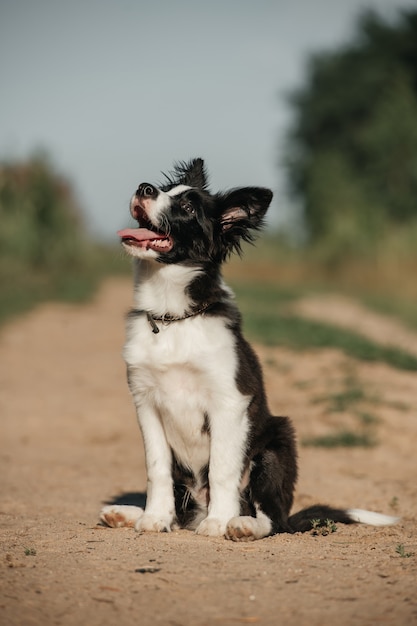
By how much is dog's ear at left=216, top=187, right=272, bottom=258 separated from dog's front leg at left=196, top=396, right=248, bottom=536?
103 centimetres

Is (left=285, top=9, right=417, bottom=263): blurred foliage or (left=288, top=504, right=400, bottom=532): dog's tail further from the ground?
(left=285, top=9, right=417, bottom=263): blurred foliage

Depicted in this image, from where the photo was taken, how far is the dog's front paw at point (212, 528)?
15.0ft

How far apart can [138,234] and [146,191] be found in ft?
0.78

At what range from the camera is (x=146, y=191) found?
4.86 meters

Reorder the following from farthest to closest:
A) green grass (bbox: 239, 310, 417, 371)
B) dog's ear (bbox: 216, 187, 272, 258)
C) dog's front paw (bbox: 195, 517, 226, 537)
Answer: green grass (bbox: 239, 310, 417, 371) < dog's ear (bbox: 216, 187, 272, 258) < dog's front paw (bbox: 195, 517, 226, 537)

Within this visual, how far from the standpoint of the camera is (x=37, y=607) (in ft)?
10.5

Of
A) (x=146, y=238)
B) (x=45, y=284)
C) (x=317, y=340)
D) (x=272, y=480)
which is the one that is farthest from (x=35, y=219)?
(x=272, y=480)

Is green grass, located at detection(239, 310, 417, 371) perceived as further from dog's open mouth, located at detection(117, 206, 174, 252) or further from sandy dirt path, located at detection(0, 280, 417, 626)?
dog's open mouth, located at detection(117, 206, 174, 252)

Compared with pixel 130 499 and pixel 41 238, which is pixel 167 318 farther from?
pixel 41 238

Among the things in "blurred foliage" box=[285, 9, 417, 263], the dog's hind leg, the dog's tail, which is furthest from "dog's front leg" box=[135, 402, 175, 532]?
"blurred foliage" box=[285, 9, 417, 263]

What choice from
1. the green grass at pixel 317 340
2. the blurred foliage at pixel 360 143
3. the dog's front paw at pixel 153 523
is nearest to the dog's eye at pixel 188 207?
the dog's front paw at pixel 153 523

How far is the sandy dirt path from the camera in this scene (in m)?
3.23

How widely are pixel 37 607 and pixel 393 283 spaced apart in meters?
23.2

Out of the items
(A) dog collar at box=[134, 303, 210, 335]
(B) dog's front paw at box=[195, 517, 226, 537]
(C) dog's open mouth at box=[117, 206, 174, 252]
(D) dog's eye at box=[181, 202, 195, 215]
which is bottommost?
(B) dog's front paw at box=[195, 517, 226, 537]
